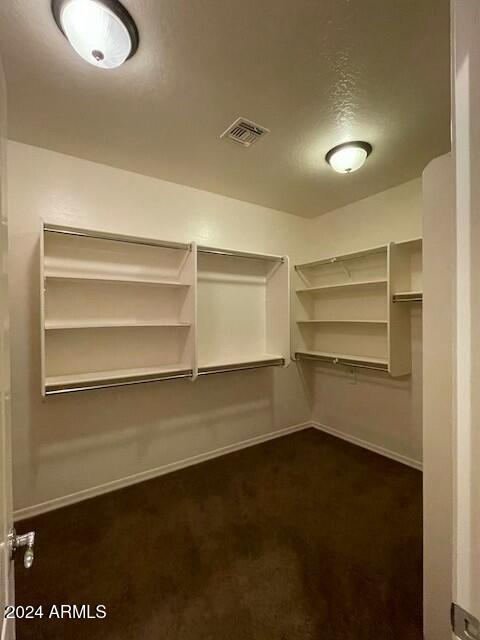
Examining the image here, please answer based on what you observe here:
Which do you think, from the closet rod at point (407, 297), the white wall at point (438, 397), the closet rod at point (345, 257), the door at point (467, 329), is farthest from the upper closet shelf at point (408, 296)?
the door at point (467, 329)

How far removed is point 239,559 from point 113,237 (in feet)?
7.69

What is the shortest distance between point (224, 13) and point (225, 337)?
2322 millimetres

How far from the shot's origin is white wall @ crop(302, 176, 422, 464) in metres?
2.65

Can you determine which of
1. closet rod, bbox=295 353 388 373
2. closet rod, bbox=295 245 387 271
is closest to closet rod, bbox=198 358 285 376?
closet rod, bbox=295 353 388 373

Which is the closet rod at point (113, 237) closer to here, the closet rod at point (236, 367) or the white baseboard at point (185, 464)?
the closet rod at point (236, 367)

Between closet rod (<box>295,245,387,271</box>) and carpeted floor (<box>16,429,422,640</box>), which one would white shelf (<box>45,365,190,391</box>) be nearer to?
carpeted floor (<box>16,429,422,640</box>)

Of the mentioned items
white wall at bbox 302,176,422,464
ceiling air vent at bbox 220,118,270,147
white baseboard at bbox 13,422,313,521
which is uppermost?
ceiling air vent at bbox 220,118,270,147

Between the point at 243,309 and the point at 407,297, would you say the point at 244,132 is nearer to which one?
the point at 243,309

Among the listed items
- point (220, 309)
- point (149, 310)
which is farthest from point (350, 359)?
point (149, 310)

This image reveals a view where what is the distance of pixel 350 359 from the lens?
2830mm

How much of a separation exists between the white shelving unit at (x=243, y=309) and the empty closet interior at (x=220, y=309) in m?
0.03

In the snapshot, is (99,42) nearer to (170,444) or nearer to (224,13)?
(224,13)

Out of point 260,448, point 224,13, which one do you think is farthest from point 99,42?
point 260,448

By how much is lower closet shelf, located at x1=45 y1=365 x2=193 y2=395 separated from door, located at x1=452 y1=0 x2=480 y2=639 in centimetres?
205
